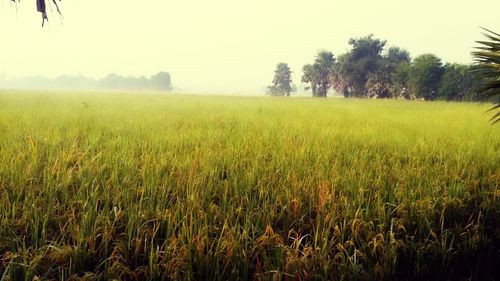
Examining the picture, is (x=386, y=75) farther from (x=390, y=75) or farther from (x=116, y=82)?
(x=116, y=82)

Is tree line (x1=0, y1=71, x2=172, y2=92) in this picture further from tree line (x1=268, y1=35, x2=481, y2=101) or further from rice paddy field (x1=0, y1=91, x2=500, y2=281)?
rice paddy field (x1=0, y1=91, x2=500, y2=281)

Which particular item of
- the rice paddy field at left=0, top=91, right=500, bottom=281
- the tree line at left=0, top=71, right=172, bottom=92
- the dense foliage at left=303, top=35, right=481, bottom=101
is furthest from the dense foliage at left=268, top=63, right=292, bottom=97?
the rice paddy field at left=0, top=91, right=500, bottom=281

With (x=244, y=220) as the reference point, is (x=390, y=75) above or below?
above

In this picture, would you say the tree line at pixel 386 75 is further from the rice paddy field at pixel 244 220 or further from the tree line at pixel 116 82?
the tree line at pixel 116 82

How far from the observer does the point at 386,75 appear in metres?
53.4

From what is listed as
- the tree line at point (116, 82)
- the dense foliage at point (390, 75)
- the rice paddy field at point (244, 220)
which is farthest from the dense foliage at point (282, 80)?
the rice paddy field at point (244, 220)

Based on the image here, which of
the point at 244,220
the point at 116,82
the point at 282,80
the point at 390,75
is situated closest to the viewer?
the point at 244,220

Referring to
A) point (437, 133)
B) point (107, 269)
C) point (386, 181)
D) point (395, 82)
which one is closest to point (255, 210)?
point (107, 269)

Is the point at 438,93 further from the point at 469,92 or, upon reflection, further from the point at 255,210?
the point at 255,210

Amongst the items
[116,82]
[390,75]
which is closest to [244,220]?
[390,75]

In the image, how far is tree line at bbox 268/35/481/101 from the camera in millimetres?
40375

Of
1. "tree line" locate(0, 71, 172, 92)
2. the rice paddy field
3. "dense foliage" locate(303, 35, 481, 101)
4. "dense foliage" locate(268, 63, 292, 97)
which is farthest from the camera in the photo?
"tree line" locate(0, 71, 172, 92)

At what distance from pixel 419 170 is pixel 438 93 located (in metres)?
44.4

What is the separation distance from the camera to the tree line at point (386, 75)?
40375 millimetres
